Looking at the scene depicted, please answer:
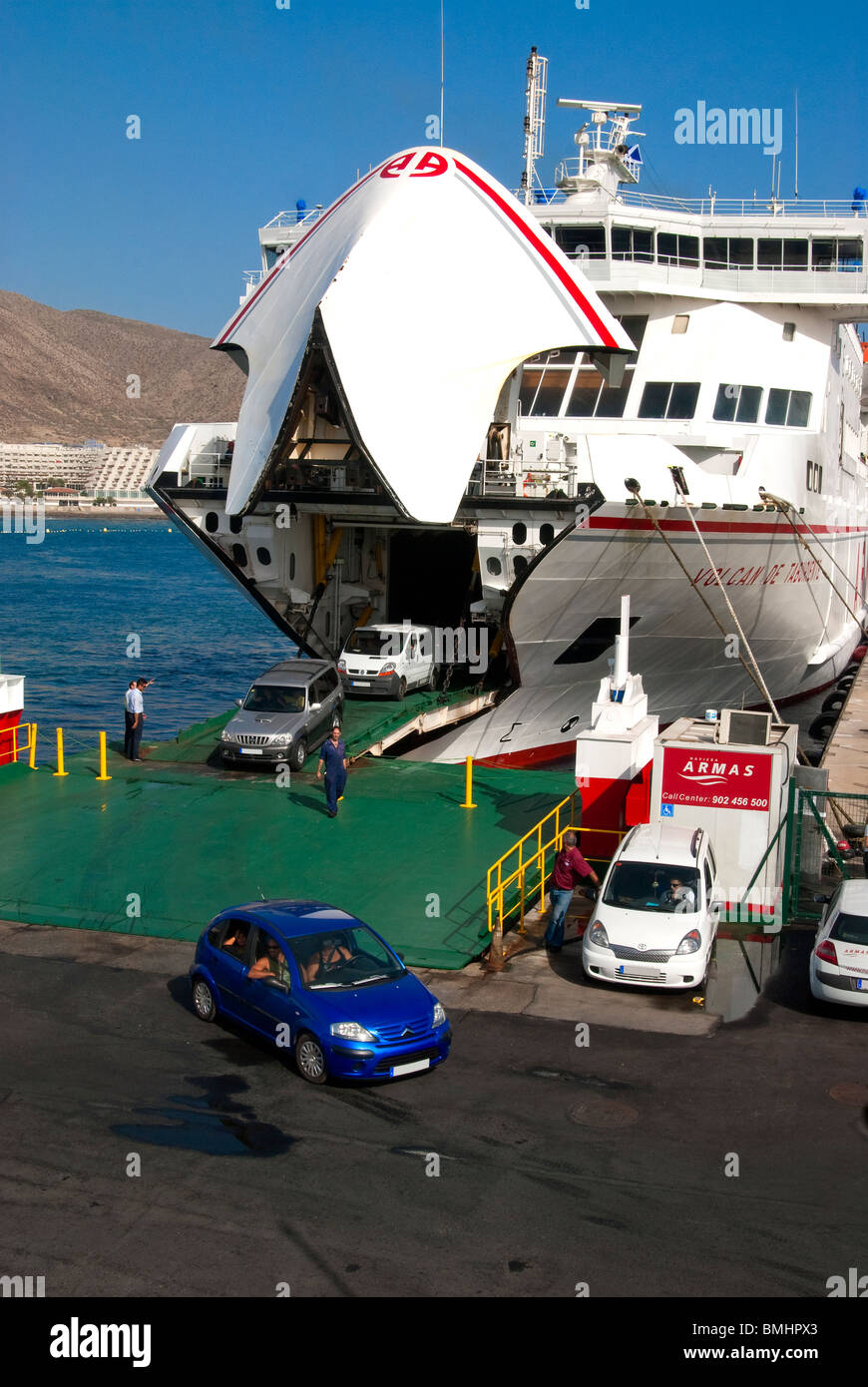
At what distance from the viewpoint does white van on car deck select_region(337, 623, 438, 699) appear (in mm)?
25062

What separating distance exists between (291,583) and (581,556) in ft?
21.3

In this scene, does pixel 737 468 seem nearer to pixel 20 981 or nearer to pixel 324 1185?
pixel 20 981

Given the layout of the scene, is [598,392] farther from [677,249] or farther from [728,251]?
[728,251]

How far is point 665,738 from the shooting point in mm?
17391

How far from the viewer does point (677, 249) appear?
98.2ft

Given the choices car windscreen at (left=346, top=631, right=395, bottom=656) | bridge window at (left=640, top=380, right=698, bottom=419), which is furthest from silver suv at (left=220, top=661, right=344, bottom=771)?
bridge window at (left=640, top=380, right=698, bottom=419)

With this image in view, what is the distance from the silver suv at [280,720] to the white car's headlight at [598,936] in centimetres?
827

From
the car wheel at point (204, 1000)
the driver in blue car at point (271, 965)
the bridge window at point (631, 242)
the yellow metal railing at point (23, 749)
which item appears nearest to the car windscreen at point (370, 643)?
the yellow metal railing at point (23, 749)

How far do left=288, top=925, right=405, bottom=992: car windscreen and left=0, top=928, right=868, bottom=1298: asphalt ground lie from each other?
0.89 metres

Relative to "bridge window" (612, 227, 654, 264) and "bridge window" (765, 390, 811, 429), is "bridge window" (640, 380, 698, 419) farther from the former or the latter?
"bridge window" (612, 227, 654, 264)

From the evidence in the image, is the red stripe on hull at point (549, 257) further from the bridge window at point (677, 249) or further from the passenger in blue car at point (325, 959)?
the passenger in blue car at point (325, 959)

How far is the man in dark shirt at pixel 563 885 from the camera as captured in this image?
1577cm
